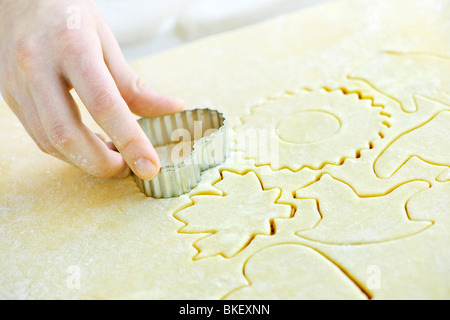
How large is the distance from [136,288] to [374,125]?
26.1 inches

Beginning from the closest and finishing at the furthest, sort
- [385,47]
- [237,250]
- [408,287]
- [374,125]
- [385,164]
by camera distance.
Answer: [408,287] → [237,250] → [385,164] → [374,125] → [385,47]

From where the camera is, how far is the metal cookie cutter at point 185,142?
1059mm

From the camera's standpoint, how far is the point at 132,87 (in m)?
1.20

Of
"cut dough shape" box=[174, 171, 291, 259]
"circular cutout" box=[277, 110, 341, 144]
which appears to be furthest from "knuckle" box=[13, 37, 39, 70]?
"circular cutout" box=[277, 110, 341, 144]

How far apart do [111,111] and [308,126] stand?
0.48 m

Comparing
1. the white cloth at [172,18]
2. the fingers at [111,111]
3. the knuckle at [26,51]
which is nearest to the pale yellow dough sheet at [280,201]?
the fingers at [111,111]

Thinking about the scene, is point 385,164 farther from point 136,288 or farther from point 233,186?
point 136,288

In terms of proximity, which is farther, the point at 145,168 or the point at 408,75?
the point at 408,75

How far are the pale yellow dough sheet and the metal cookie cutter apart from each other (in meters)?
0.03

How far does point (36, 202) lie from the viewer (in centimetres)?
112

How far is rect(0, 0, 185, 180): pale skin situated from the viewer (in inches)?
39.1

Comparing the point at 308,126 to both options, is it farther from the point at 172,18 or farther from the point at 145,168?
the point at 172,18

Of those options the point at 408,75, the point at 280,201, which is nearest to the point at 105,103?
the point at 280,201
